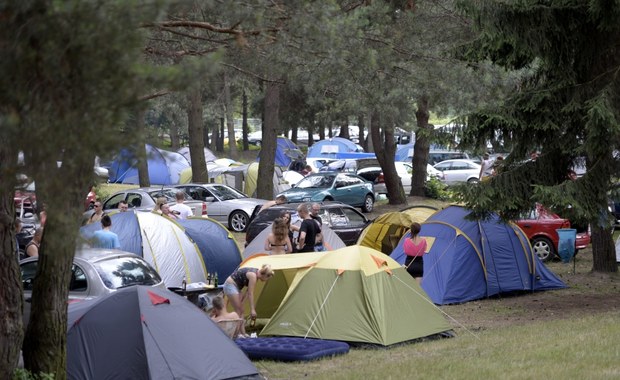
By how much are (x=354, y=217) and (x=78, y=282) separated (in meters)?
10.9

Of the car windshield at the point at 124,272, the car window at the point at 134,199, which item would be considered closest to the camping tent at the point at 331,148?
the car window at the point at 134,199

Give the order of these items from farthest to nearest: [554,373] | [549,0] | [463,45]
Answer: [463,45] → [549,0] → [554,373]

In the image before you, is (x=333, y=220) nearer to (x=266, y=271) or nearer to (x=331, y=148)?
(x=266, y=271)

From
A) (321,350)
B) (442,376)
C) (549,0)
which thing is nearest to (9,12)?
(442,376)

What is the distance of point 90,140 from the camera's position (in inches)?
196

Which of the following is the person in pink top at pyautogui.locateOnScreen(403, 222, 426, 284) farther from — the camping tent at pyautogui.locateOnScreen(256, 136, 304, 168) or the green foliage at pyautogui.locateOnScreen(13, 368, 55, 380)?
the camping tent at pyautogui.locateOnScreen(256, 136, 304, 168)

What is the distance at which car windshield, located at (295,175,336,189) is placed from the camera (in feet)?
103

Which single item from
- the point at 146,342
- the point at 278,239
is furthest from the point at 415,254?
the point at 146,342

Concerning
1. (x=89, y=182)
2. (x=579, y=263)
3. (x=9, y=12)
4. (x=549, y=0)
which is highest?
(x=549, y=0)

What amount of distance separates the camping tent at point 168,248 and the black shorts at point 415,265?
331cm

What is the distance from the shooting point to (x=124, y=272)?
12172 mm

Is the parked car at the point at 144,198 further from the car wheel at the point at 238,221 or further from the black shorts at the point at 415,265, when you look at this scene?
the black shorts at the point at 415,265

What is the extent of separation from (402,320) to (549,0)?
5.98 metres

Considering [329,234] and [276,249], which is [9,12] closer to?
[276,249]
